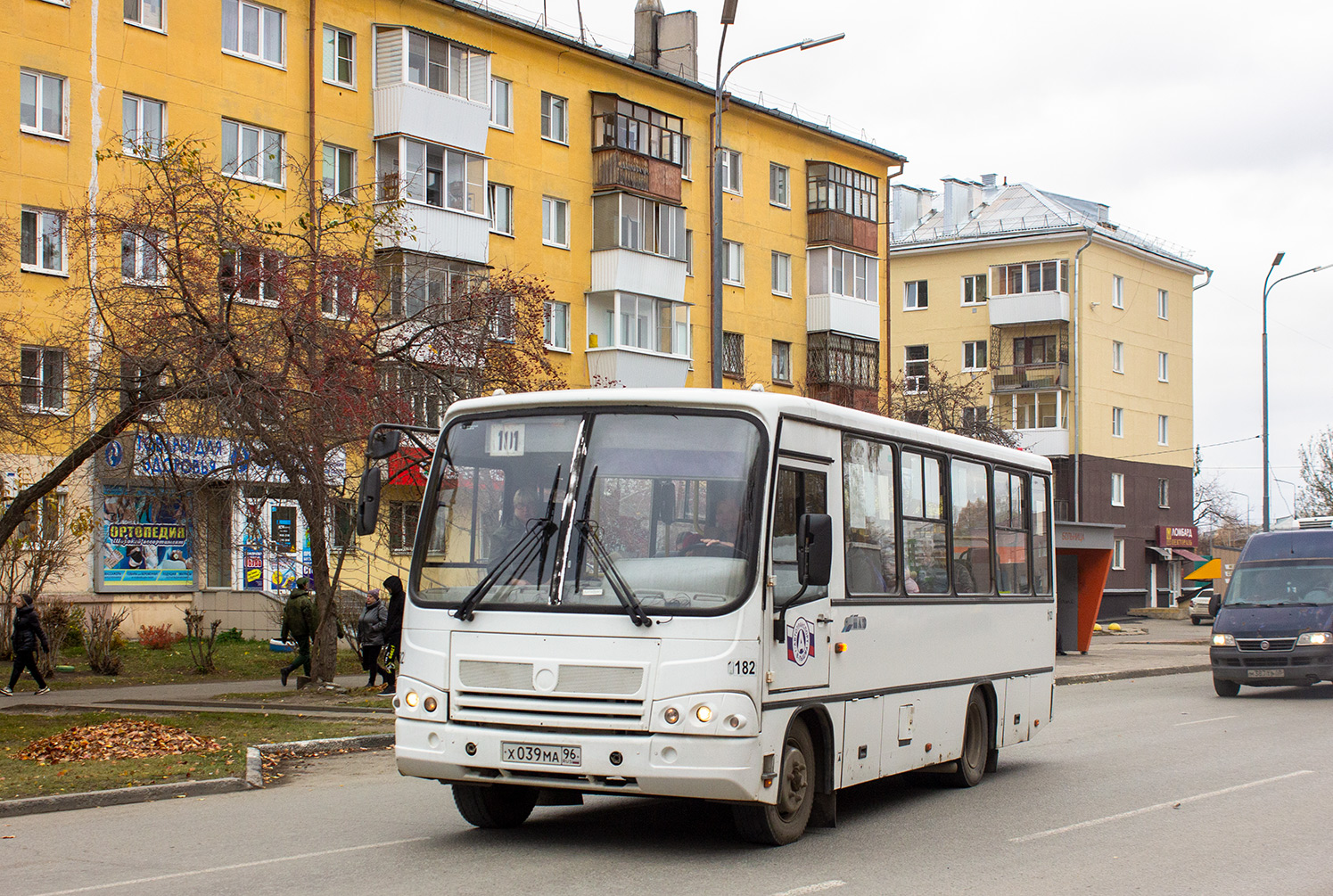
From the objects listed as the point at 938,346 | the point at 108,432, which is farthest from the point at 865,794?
the point at 938,346

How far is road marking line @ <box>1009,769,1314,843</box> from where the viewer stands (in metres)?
9.86

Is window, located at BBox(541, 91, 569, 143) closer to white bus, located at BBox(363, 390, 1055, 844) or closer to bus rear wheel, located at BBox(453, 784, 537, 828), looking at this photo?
white bus, located at BBox(363, 390, 1055, 844)

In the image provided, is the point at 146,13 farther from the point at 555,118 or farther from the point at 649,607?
the point at 649,607

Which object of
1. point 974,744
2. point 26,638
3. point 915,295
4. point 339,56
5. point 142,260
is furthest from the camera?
point 915,295

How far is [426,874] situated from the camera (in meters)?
8.19

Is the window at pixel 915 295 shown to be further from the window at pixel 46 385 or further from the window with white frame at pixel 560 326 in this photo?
the window at pixel 46 385

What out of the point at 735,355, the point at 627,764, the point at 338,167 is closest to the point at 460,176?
the point at 338,167

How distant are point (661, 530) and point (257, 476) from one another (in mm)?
12278

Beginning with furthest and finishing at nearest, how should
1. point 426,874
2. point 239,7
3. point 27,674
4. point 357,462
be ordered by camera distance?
point 239,7
point 27,674
point 357,462
point 426,874

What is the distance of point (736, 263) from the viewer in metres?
47.4

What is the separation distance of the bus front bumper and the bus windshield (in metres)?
0.73

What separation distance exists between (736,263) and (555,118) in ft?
28.3

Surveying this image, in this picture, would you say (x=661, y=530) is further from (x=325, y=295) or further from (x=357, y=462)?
(x=357, y=462)

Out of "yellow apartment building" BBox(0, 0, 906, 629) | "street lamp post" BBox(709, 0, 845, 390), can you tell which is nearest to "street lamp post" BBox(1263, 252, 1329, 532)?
"yellow apartment building" BBox(0, 0, 906, 629)
